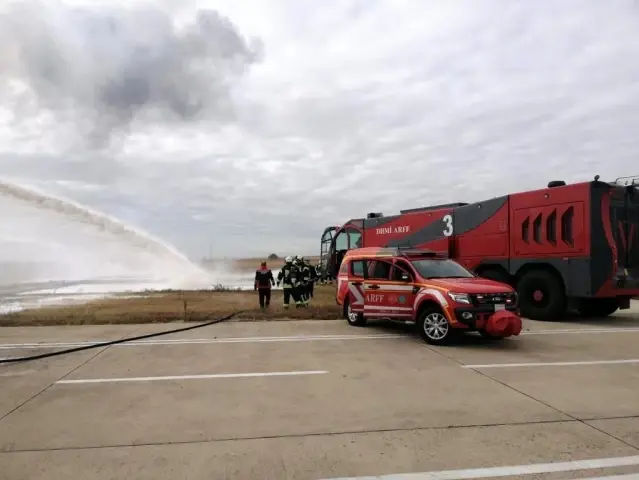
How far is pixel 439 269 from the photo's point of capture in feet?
36.1

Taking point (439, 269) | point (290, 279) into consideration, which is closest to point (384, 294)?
point (439, 269)

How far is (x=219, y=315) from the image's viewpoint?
1496cm

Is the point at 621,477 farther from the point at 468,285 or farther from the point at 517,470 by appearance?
the point at 468,285

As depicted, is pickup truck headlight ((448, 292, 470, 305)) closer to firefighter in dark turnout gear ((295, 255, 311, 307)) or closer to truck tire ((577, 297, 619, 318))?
truck tire ((577, 297, 619, 318))

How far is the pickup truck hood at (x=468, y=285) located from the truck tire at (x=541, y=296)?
455 centimetres

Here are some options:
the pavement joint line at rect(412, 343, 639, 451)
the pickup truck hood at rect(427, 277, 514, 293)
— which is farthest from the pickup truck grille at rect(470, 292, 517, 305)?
the pavement joint line at rect(412, 343, 639, 451)

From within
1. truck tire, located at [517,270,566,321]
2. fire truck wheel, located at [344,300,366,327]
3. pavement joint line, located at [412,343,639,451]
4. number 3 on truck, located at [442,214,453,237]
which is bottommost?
pavement joint line, located at [412,343,639,451]

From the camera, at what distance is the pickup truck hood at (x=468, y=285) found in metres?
9.45

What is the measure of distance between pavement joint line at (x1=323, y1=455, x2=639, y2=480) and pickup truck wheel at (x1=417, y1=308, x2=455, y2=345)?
5324mm

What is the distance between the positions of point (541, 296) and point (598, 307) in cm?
217

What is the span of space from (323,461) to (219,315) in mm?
11004

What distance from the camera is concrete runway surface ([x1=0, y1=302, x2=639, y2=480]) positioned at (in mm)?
4262

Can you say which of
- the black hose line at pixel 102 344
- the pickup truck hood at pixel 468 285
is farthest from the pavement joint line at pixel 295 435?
the black hose line at pixel 102 344

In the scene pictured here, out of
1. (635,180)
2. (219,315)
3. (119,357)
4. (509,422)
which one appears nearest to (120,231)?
(219,315)
